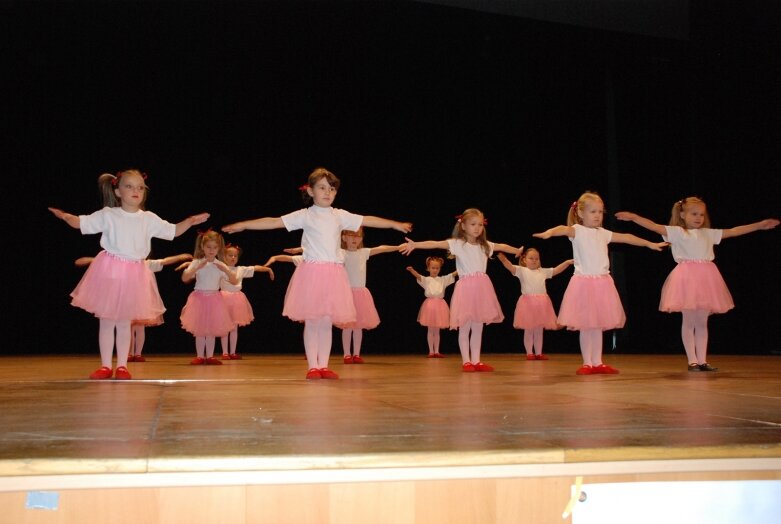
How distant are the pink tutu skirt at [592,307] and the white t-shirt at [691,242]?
0.73 m

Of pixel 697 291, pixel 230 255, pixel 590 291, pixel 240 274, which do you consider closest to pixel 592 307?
pixel 590 291

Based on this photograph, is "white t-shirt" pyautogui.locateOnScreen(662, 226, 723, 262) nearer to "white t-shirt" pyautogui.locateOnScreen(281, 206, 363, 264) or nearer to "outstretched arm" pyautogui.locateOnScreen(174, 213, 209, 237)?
"white t-shirt" pyautogui.locateOnScreen(281, 206, 363, 264)

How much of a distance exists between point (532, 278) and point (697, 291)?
3.43m

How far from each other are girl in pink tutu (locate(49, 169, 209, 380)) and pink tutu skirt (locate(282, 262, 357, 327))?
2.40 feet

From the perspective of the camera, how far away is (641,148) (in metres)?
9.63

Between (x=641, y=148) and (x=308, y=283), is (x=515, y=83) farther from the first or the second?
(x=308, y=283)

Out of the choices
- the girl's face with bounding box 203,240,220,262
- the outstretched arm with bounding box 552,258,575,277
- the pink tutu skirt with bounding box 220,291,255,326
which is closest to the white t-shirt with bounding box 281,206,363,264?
the girl's face with bounding box 203,240,220,262

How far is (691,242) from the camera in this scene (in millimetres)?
6070

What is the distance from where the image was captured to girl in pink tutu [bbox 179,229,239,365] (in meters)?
7.50

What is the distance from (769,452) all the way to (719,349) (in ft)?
25.6

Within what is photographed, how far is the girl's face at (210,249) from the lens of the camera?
24.8 feet

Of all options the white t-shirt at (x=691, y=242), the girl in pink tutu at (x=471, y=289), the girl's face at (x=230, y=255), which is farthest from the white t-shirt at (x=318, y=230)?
the girl's face at (x=230, y=255)

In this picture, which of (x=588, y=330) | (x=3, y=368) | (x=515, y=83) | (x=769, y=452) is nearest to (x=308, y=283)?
(x=588, y=330)

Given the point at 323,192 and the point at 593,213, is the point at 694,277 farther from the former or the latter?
the point at 323,192
